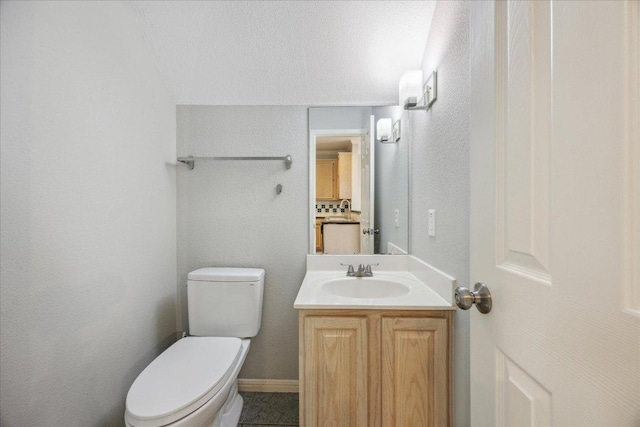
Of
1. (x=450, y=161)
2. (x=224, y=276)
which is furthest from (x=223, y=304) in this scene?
(x=450, y=161)

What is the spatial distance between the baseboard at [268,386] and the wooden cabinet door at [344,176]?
1.22 metres

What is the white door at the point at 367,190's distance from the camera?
1720 mm

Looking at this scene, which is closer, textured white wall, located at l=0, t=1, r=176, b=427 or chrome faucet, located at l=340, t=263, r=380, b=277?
textured white wall, located at l=0, t=1, r=176, b=427

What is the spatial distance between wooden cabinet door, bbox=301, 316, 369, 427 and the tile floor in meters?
0.54

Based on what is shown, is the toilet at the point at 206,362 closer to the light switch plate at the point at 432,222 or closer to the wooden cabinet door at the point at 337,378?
the wooden cabinet door at the point at 337,378

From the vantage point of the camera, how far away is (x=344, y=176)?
1714 millimetres

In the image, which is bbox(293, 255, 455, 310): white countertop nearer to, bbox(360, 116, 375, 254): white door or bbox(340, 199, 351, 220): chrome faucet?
bbox(360, 116, 375, 254): white door

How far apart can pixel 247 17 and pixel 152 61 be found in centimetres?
59

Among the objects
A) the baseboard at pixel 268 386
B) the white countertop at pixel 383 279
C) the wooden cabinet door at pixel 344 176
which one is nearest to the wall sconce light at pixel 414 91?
the wooden cabinet door at pixel 344 176

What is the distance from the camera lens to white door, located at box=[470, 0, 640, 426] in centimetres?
32

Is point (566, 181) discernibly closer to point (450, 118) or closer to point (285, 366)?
point (450, 118)

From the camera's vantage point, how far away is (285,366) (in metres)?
1.78

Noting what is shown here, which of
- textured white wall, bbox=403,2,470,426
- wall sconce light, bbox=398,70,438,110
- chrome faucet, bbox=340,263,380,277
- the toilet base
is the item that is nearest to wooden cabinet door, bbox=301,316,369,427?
textured white wall, bbox=403,2,470,426

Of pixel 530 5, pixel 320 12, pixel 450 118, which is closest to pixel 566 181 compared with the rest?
pixel 530 5
